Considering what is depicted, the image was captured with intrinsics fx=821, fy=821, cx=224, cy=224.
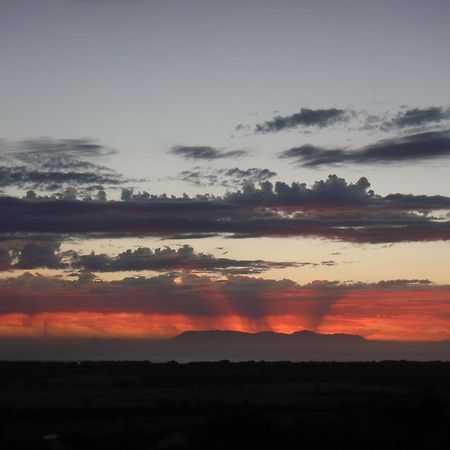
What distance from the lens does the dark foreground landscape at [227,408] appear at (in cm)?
3309

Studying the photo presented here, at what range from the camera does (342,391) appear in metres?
69.5

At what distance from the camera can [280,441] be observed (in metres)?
32.4

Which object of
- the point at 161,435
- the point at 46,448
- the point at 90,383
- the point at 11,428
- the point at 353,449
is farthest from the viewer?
the point at 90,383

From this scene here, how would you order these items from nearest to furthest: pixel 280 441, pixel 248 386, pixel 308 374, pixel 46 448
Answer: pixel 280 441 → pixel 46 448 → pixel 248 386 → pixel 308 374

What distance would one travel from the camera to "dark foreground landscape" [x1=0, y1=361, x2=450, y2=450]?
33.1 metres

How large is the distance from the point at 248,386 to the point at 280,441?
44.5 meters

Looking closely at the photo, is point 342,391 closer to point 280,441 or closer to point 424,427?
point 424,427

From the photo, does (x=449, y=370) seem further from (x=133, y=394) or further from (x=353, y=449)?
(x=353, y=449)

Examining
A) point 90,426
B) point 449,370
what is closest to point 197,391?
point 90,426

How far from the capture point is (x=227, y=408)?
39281 millimetres

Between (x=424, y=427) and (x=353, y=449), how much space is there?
9.81 m

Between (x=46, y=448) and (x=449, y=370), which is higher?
(x=46, y=448)

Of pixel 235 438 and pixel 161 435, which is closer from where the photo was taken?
pixel 235 438

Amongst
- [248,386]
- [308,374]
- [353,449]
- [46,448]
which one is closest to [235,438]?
[353,449]
